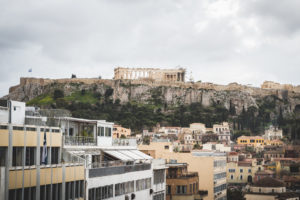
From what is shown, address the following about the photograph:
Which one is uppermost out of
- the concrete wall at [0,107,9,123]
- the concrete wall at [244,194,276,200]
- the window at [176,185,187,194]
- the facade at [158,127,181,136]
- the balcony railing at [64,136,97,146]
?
the concrete wall at [0,107,9,123]

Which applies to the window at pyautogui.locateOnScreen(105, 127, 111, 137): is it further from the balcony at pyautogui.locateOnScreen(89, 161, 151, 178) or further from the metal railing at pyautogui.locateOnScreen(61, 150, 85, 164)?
the metal railing at pyautogui.locateOnScreen(61, 150, 85, 164)

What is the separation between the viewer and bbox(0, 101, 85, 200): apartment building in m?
27.2

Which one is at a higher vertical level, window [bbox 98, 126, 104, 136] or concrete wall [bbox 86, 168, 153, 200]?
Result: window [bbox 98, 126, 104, 136]

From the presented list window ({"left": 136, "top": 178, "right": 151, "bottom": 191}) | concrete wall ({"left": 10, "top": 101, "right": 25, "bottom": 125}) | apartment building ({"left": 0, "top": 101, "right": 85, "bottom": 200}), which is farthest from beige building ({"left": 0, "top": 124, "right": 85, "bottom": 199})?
window ({"left": 136, "top": 178, "right": 151, "bottom": 191})

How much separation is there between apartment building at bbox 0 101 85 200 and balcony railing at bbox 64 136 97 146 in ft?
9.83

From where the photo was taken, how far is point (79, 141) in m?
38.9

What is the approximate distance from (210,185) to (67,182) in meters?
38.5

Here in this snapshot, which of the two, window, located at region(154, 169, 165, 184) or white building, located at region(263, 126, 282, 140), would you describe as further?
white building, located at region(263, 126, 282, 140)

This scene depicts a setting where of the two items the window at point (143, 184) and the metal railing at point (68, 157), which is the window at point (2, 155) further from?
the window at point (143, 184)

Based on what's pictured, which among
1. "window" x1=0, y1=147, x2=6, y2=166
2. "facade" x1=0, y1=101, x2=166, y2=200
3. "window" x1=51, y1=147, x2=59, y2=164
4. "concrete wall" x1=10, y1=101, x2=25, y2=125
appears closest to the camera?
"window" x1=0, y1=147, x2=6, y2=166

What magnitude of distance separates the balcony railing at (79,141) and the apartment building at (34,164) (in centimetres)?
300

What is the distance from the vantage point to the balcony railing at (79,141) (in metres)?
36.7

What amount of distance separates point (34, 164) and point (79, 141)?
913 centimetres

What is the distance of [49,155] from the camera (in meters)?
31.7
